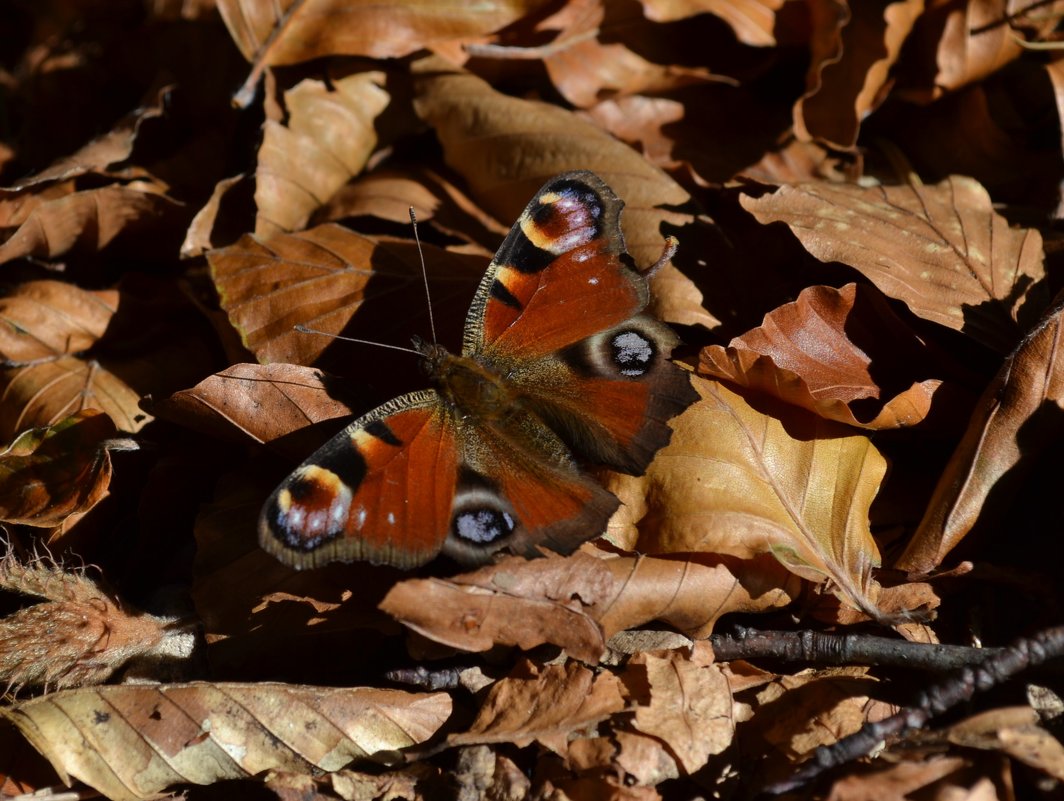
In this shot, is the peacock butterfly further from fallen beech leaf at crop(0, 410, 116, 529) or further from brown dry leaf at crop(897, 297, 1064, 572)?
fallen beech leaf at crop(0, 410, 116, 529)

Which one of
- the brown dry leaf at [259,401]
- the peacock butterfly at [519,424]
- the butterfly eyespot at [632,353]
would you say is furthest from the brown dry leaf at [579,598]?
the brown dry leaf at [259,401]

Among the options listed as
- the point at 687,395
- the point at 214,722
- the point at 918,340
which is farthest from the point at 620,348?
the point at 214,722

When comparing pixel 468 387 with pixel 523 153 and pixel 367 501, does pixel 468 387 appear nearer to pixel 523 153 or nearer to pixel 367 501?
pixel 367 501

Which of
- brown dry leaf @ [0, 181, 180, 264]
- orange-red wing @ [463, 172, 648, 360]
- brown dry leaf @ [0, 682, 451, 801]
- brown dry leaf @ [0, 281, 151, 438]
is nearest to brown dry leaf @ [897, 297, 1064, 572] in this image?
orange-red wing @ [463, 172, 648, 360]

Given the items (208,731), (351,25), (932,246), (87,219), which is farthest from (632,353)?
(87,219)

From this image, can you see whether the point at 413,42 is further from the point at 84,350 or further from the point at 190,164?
the point at 84,350

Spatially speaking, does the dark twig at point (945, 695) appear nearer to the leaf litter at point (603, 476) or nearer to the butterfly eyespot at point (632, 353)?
the leaf litter at point (603, 476)
